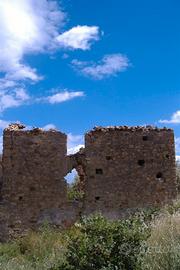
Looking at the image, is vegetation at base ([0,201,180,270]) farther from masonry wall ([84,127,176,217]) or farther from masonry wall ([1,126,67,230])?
masonry wall ([84,127,176,217])

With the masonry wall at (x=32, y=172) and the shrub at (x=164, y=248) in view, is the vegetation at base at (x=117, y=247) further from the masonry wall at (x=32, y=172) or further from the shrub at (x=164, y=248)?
the masonry wall at (x=32, y=172)

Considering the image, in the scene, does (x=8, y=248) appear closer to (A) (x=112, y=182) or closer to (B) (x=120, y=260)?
(A) (x=112, y=182)

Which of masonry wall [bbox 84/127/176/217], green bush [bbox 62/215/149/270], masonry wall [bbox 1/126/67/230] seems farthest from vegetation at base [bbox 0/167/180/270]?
masonry wall [bbox 84/127/176/217]

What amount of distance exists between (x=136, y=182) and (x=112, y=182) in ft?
2.58

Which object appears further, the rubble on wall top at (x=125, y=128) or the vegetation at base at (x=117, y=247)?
the rubble on wall top at (x=125, y=128)

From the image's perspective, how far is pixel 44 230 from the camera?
17766mm

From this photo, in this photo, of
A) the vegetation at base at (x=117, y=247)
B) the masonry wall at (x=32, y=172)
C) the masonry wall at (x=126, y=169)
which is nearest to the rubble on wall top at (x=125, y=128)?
the masonry wall at (x=126, y=169)

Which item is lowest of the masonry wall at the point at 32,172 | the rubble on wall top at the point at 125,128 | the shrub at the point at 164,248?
the shrub at the point at 164,248

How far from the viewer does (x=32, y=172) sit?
18.2 m

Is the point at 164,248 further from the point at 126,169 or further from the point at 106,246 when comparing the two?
the point at 126,169

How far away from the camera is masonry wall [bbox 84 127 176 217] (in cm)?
1836

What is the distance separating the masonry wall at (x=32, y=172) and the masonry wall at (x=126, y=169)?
95 centimetres

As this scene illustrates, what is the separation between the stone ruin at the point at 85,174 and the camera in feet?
59.5

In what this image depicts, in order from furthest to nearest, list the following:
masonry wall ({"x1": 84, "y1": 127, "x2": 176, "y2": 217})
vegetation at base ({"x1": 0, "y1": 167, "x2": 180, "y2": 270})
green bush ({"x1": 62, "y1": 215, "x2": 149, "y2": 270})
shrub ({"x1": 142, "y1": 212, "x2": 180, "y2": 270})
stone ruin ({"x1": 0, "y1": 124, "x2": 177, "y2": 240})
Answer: masonry wall ({"x1": 84, "y1": 127, "x2": 176, "y2": 217}) < stone ruin ({"x1": 0, "y1": 124, "x2": 177, "y2": 240}) < green bush ({"x1": 62, "y1": 215, "x2": 149, "y2": 270}) < vegetation at base ({"x1": 0, "y1": 167, "x2": 180, "y2": 270}) < shrub ({"x1": 142, "y1": 212, "x2": 180, "y2": 270})
